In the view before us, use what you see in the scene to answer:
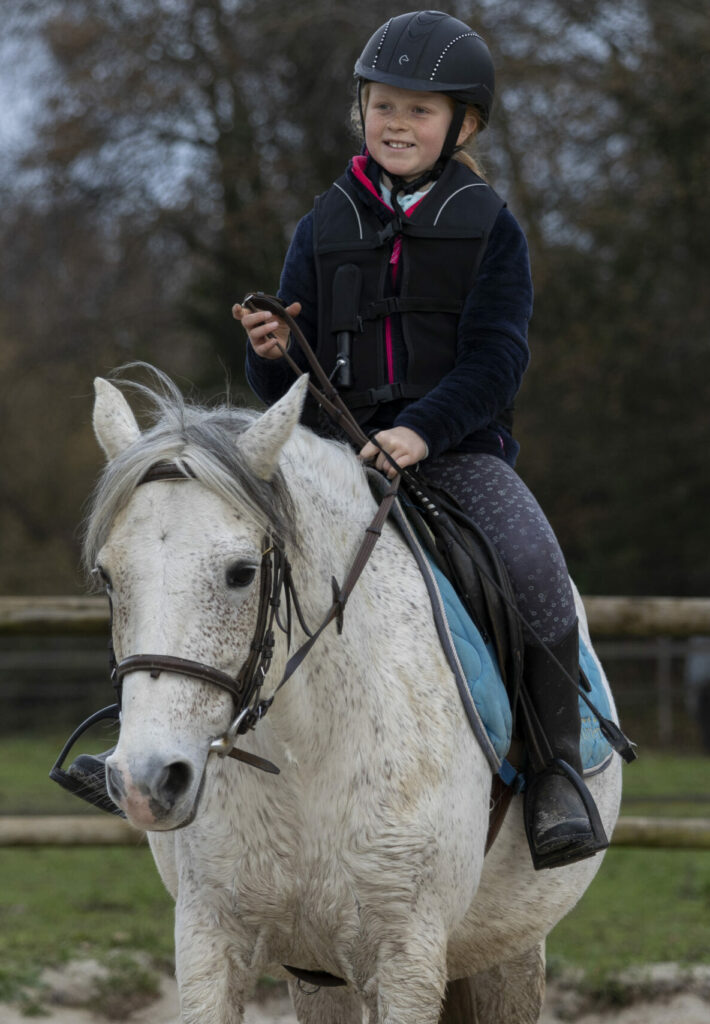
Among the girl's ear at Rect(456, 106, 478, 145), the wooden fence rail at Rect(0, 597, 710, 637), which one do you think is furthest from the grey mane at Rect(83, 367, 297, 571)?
the wooden fence rail at Rect(0, 597, 710, 637)

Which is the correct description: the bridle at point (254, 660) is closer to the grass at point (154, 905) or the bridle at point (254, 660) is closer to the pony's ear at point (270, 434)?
the pony's ear at point (270, 434)

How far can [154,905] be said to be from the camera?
7.17 metres

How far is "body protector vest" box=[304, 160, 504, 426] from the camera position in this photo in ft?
11.0

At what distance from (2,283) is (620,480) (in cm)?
876

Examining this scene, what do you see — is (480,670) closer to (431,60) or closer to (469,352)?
(469,352)

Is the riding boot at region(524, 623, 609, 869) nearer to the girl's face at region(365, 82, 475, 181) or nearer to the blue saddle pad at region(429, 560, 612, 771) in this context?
the blue saddle pad at region(429, 560, 612, 771)

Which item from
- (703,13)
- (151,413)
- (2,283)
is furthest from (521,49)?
(151,413)

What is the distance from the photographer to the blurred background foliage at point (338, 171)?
14844mm

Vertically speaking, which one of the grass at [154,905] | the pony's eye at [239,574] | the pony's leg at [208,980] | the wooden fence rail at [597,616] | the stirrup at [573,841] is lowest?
the grass at [154,905]

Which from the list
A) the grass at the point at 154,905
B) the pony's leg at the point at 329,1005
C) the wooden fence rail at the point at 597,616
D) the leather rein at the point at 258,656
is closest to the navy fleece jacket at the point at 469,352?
the leather rein at the point at 258,656

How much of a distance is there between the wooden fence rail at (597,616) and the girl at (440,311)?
225cm

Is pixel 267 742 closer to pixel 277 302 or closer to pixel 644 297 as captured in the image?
pixel 277 302

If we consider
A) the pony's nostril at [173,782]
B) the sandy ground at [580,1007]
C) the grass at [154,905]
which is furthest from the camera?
the grass at [154,905]

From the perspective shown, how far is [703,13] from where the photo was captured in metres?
14.9
